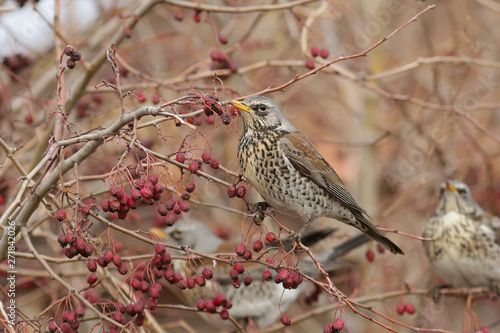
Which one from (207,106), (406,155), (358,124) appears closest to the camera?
(207,106)

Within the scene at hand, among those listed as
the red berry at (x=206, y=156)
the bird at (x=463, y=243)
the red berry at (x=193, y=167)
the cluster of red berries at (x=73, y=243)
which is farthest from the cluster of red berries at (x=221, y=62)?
the bird at (x=463, y=243)

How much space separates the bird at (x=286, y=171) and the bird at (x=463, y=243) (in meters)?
1.51

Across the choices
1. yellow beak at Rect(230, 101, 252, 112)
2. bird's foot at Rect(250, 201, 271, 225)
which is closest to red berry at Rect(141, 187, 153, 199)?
yellow beak at Rect(230, 101, 252, 112)

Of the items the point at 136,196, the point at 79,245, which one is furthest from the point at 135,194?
the point at 79,245

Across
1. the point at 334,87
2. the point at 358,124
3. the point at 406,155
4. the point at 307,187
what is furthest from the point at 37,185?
the point at 334,87

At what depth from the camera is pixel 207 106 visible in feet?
8.17

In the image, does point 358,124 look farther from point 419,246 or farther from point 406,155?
point 419,246

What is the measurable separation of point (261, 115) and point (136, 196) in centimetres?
160

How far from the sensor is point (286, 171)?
12.5ft

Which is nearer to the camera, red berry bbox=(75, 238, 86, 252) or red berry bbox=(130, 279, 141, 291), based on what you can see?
red berry bbox=(75, 238, 86, 252)

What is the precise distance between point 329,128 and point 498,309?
309 centimetres

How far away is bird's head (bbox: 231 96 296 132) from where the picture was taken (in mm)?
3815

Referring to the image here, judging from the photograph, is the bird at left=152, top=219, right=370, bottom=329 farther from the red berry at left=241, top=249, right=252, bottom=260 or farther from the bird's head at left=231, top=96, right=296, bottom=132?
the red berry at left=241, top=249, right=252, bottom=260

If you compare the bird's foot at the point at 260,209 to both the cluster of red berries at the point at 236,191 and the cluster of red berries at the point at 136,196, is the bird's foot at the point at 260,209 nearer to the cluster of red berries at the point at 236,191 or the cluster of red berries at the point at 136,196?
the cluster of red berries at the point at 236,191
